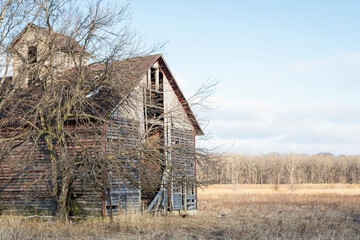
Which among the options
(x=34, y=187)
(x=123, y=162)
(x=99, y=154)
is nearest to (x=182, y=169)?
(x=123, y=162)

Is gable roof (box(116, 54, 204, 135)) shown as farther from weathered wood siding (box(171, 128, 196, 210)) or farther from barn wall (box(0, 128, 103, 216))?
barn wall (box(0, 128, 103, 216))

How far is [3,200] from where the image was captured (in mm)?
17062

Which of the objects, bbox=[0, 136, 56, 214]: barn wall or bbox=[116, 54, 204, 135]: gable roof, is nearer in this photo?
bbox=[0, 136, 56, 214]: barn wall

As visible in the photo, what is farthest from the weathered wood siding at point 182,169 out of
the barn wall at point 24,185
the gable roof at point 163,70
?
the barn wall at point 24,185

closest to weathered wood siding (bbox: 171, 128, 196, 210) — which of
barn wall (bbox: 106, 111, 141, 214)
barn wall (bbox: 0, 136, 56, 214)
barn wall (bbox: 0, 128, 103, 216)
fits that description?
barn wall (bbox: 106, 111, 141, 214)

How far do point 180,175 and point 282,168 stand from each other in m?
63.3

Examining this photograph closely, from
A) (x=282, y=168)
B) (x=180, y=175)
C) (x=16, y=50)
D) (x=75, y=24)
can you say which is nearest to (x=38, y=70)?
(x=16, y=50)

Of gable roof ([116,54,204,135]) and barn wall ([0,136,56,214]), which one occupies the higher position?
gable roof ([116,54,204,135])

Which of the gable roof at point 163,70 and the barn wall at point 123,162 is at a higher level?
the gable roof at point 163,70

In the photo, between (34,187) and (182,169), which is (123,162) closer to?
(182,169)

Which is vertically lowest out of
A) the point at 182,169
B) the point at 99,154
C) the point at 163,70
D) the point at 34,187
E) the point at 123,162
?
the point at 34,187

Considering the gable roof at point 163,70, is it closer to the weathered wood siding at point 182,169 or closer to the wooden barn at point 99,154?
the wooden barn at point 99,154

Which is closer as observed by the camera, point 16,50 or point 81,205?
point 16,50

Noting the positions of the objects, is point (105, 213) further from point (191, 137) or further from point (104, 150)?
point (191, 137)
